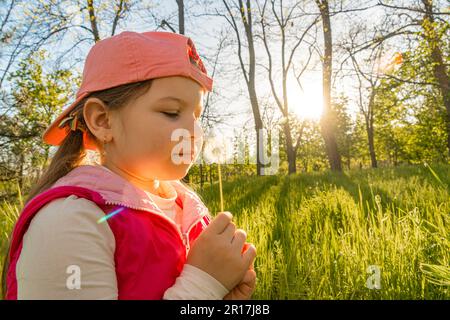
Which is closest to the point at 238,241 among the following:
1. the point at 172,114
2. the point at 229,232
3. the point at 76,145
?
the point at 229,232

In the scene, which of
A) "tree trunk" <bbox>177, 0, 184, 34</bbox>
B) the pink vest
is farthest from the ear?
"tree trunk" <bbox>177, 0, 184, 34</bbox>

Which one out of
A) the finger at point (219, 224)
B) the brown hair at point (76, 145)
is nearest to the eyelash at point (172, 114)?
the brown hair at point (76, 145)

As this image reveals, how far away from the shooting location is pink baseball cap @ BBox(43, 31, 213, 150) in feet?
3.30

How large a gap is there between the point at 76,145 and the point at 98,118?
0.21 m

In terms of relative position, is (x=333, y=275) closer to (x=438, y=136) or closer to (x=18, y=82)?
(x=18, y=82)

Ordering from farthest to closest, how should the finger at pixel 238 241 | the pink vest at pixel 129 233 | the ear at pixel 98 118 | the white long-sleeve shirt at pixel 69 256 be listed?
the ear at pixel 98 118 < the finger at pixel 238 241 < the pink vest at pixel 129 233 < the white long-sleeve shirt at pixel 69 256

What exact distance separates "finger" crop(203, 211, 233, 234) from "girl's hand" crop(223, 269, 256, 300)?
Result: 185mm

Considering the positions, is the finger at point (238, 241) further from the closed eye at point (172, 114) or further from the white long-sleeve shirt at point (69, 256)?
the closed eye at point (172, 114)

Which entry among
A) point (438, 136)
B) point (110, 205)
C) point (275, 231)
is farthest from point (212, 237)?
point (438, 136)

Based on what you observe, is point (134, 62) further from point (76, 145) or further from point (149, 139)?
point (76, 145)

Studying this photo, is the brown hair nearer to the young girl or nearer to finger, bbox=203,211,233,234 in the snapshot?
the young girl

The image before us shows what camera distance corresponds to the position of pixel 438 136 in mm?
26797

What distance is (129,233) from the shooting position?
0.83m

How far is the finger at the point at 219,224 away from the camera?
904mm
